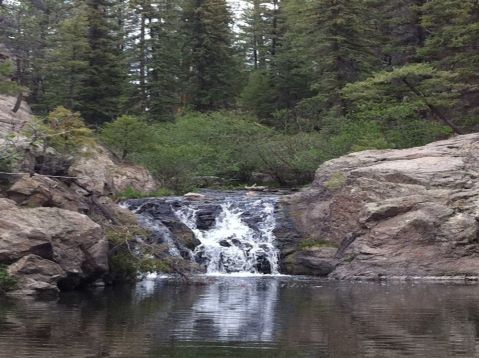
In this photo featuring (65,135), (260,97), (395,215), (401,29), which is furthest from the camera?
(260,97)

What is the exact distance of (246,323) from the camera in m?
14.5

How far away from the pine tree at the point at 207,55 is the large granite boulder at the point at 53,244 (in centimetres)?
3201

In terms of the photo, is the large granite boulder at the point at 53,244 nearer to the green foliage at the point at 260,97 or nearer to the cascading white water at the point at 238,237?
the cascading white water at the point at 238,237

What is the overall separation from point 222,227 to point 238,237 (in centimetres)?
95

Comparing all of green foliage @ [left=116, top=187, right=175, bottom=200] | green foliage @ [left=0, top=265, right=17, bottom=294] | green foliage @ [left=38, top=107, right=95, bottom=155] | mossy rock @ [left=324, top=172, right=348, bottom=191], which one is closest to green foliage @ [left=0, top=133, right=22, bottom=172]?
green foliage @ [left=38, top=107, right=95, bottom=155]

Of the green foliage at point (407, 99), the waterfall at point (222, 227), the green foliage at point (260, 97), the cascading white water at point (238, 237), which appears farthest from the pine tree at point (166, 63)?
the cascading white water at point (238, 237)

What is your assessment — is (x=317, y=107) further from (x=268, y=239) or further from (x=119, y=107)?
(x=268, y=239)

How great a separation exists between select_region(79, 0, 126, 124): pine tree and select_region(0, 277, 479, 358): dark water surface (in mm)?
25752

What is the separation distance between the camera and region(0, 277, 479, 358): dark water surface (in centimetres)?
1129

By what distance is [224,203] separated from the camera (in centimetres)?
3109

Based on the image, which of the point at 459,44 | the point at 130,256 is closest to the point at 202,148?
the point at 459,44

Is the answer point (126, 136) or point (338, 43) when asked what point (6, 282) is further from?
point (338, 43)

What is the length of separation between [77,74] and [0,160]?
2501 centimetres

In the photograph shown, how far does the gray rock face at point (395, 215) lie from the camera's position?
990 inches
